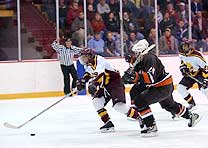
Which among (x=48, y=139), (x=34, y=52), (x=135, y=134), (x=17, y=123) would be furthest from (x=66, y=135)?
(x=34, y=52)

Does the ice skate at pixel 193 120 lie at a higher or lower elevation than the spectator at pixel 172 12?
Answer: lower

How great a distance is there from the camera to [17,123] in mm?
6801

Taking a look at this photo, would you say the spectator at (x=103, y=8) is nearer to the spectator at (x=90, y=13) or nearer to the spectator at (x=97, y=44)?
the spectator at (x=90, y=13)

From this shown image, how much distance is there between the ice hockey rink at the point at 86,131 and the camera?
5.25 metres

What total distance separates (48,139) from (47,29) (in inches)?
215

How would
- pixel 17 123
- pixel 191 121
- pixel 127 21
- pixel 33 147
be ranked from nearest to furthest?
pixel 33 147
pixel 191 121
pixel 17 123
pixel 127 21

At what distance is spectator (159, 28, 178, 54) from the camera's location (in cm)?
1143

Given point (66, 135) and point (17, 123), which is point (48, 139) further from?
point (17, 123)

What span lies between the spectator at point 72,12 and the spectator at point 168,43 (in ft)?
5.73

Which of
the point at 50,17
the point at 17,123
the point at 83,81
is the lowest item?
the point at 17,123

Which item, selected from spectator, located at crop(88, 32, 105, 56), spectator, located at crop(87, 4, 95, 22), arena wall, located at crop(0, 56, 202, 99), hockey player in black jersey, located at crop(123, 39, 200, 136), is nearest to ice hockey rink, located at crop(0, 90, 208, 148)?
hockey player in black jersey, located at crop(123, 39, 200, 136)

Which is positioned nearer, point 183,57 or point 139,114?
point 139,114

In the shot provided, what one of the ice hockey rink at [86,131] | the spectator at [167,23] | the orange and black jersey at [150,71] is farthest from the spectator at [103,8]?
the orange and black jersey at [150,71]

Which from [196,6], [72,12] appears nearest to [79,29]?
[72,12]
